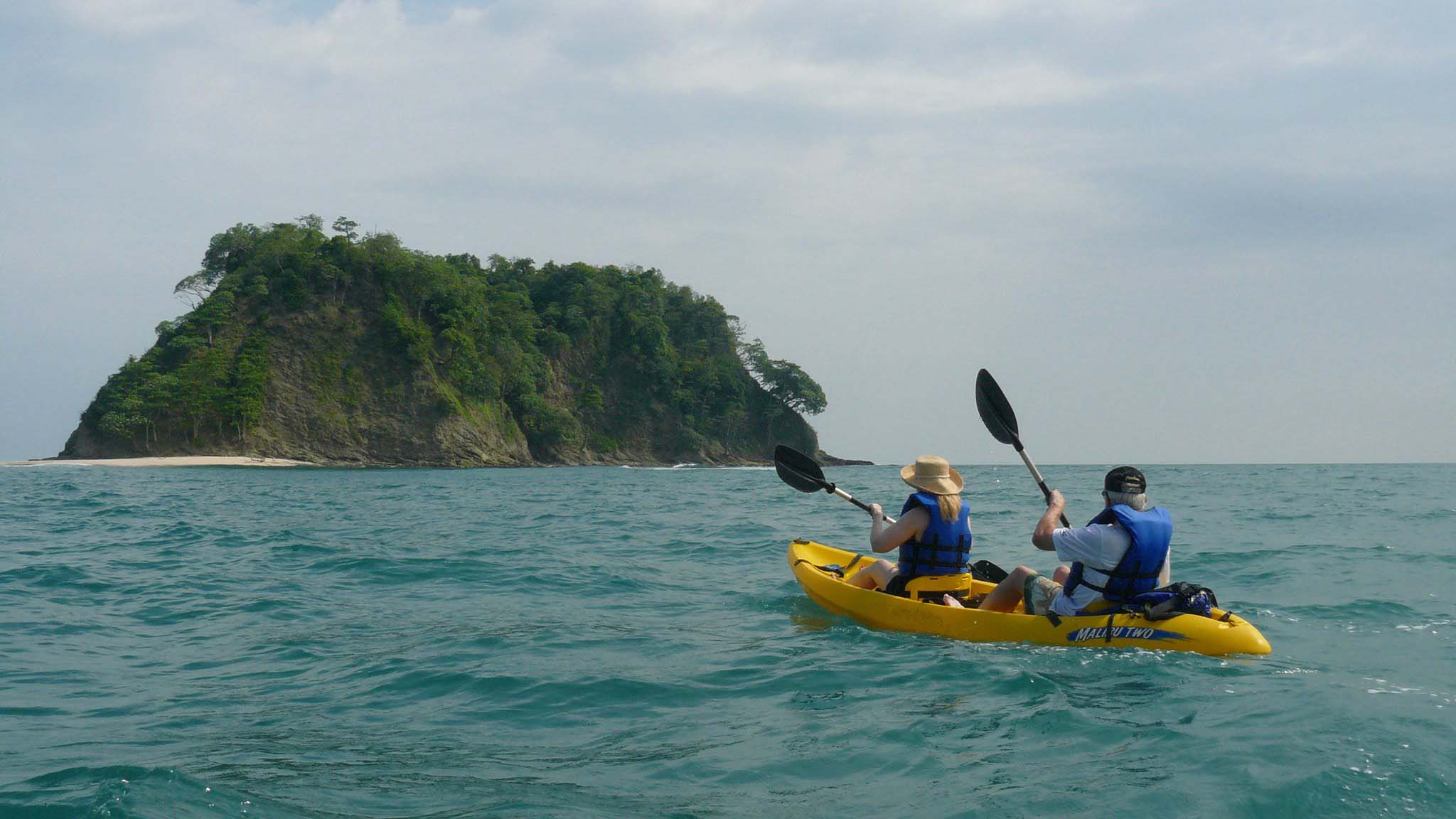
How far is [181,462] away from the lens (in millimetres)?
48438

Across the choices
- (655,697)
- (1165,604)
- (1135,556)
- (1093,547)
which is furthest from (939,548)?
(655,697)

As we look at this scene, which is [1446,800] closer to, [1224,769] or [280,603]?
[1224,769]

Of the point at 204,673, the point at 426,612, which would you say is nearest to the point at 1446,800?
the point at 204,673

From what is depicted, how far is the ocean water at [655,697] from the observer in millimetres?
3998

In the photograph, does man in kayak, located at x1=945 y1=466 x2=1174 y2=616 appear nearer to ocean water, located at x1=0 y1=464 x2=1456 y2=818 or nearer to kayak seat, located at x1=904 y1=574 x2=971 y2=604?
ocean water, located at x1=0 y1=464 x2=1456 y2=818

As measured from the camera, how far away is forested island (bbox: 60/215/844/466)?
54406 millimetres

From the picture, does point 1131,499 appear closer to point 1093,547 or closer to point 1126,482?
point 1126,482

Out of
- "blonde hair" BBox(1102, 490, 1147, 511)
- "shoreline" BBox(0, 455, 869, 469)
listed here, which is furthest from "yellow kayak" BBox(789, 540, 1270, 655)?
"shoreline" BBox(0, 455, 869, 469)

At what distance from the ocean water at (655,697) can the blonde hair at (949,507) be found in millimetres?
877

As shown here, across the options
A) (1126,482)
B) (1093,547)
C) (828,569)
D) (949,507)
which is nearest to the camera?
(1126,482)

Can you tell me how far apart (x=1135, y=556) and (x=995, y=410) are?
3386mm

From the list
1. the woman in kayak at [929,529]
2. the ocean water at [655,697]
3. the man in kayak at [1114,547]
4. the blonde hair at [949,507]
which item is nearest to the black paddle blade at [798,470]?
the ocean water at [655,697]

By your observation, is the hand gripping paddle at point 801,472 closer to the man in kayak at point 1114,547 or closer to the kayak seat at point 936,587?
the kayak seat at point 936,587

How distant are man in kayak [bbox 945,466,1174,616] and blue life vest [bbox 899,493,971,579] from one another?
2.62 feet
